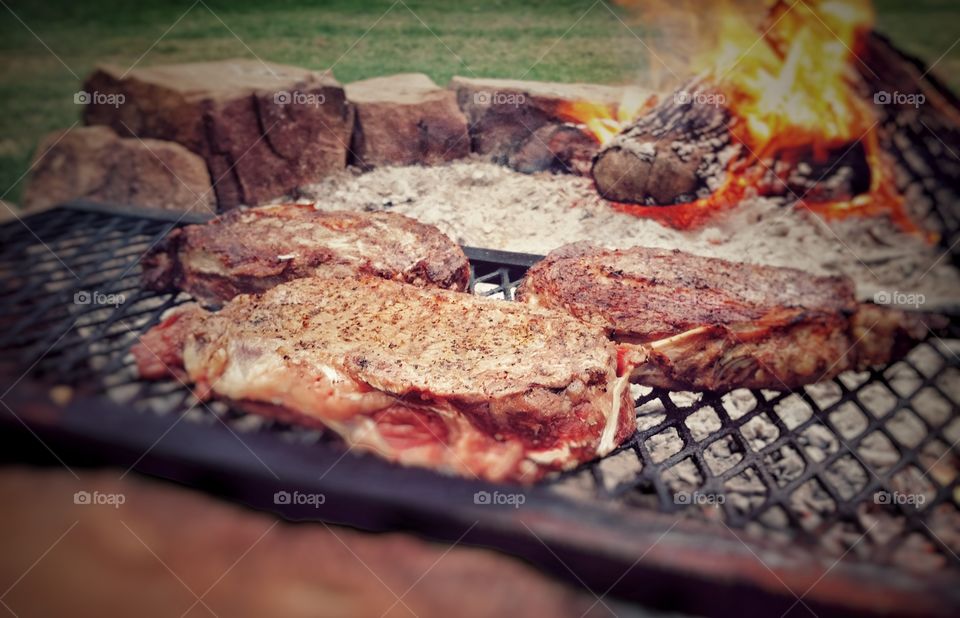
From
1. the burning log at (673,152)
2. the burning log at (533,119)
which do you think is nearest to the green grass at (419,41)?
the burning log at (533,119)

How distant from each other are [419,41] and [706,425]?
2.18 metres

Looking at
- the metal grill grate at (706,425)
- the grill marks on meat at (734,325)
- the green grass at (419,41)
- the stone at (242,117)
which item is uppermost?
the green grass at (419,41)

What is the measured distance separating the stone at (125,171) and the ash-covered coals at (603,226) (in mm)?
673

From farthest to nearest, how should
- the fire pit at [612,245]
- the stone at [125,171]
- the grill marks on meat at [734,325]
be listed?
the stone at [125,171] → the grill marks on meat at [734,325] → the fire pit at [612,245]

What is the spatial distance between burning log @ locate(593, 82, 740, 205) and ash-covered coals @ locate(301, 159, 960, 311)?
0.14 metres

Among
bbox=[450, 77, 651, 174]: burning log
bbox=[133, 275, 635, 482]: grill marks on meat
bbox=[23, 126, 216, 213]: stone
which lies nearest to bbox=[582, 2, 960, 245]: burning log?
bbox=[450, 77, 651, 174]: burning log

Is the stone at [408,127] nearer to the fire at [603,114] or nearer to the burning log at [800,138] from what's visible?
the fire at [603,114]

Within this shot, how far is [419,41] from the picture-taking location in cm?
278

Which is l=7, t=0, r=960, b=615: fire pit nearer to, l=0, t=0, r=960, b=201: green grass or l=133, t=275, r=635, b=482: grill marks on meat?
l=133, t=275, r=635, b=482: grill marks on meat

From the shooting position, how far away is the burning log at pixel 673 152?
2439mm

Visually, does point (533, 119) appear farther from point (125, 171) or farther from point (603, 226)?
point (125, 171)

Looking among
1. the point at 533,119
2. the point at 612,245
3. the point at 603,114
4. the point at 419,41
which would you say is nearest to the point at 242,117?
the point at 419,41

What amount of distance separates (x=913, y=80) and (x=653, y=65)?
3.77 feet

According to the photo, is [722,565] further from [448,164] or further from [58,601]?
[448,164]
